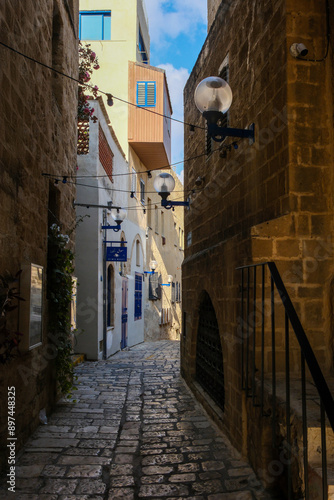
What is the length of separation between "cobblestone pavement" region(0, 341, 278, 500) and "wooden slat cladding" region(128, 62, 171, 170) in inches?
431

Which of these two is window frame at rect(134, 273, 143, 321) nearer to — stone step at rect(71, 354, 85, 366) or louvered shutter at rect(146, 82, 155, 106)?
stone step at rect(71, 354, 85, 366)

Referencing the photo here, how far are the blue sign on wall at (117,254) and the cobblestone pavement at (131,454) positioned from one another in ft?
14.7

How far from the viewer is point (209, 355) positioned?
6.07m

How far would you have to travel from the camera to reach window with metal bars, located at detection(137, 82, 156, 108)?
1599 centimetres

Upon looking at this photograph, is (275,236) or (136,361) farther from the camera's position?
(136,361)

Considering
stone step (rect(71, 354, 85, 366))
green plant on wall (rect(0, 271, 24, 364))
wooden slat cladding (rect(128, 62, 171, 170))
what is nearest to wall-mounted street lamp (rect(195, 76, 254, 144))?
green plant on wall (rect(0, 271, 24, 364))

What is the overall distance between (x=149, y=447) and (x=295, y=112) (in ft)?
11.7

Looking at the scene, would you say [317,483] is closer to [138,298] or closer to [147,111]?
[138,298]

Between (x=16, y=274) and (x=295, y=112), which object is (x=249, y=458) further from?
(x=295, y=112)

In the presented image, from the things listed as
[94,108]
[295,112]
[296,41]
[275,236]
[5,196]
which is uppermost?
[94,108]

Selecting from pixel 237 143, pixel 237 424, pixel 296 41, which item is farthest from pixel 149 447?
pixel 296 41

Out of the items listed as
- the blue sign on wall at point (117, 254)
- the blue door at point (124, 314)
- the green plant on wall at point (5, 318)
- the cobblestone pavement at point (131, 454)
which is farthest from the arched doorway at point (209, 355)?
Result: the blue door at point (124, 314)

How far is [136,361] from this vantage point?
1045 centimetres

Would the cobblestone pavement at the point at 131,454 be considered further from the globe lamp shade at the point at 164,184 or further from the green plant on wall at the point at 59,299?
the globe lamp shade at the point at 164,184
